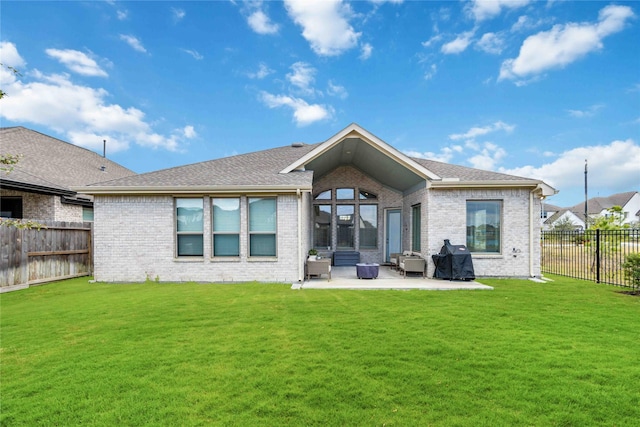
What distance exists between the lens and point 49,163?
46.2 ft

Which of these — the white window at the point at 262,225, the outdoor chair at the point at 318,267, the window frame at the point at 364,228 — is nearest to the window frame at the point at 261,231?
the white window at the point at 262,225

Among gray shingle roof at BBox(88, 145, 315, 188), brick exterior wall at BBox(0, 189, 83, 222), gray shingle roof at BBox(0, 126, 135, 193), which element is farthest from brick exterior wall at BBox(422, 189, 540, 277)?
brick exterior wall at BBox(0, 189, 83, 222)

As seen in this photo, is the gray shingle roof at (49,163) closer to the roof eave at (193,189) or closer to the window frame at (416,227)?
the roof eave at (193,189)

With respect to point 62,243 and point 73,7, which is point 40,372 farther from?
point 73,7

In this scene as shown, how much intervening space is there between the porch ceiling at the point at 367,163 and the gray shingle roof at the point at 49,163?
9026mm

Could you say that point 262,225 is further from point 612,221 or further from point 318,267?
point 612,221

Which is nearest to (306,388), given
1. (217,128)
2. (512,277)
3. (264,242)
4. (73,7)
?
(264,242)

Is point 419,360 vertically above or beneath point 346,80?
beneath

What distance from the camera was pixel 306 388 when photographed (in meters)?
3.27

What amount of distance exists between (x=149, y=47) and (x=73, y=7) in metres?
4.04

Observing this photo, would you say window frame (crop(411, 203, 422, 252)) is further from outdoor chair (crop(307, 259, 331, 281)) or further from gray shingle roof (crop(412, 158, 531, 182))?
outdoor chair (crop(307, 259, 331, 281))

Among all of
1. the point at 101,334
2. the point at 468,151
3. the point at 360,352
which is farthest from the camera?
the point at 468,151

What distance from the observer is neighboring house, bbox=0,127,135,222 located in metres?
11.4

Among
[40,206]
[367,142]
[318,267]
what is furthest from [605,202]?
[40,206]
